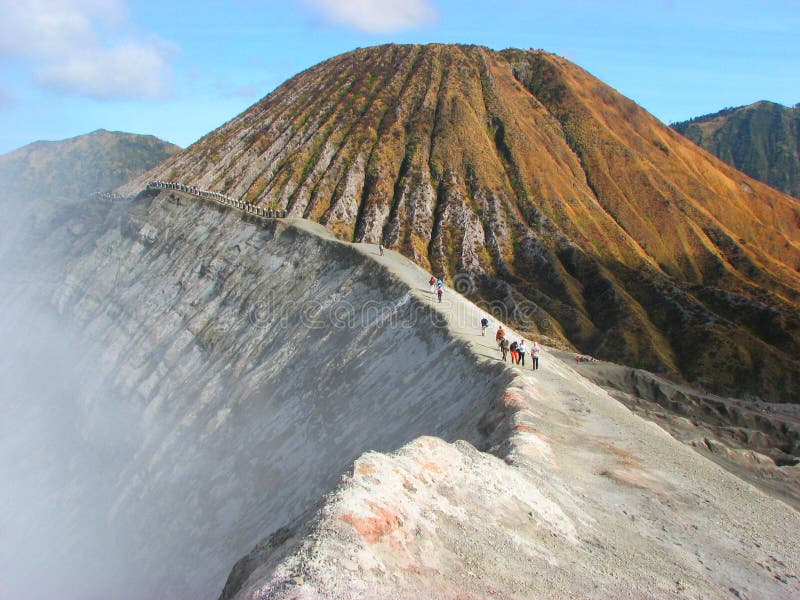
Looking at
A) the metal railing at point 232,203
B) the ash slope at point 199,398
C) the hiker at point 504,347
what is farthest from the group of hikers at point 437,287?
the metal railing at point 232,203

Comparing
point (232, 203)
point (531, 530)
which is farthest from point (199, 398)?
point (531, 530)

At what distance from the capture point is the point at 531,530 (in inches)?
537

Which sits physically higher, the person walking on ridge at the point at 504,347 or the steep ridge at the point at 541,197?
the steep ridge at the point at 541,197

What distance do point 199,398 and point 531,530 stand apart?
3320cm

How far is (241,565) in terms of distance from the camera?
12977mm

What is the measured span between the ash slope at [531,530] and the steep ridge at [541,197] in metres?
54.0

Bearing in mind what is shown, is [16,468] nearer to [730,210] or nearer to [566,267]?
[566,267]

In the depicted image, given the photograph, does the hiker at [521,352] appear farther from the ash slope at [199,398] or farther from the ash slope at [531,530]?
the ash slope at [531,530]

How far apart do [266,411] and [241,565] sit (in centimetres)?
2380

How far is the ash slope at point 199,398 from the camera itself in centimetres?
2833

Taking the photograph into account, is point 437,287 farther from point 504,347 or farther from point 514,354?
point 514,354

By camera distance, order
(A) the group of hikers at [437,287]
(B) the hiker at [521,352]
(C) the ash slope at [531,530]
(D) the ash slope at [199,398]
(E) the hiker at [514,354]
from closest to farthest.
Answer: (C) the ash slope at [531,530], (E) the hiker at [514,354], (B) the hiker at [521,352], (D) the ash slope at [199,398], (A) the group of hikers at [437,287]

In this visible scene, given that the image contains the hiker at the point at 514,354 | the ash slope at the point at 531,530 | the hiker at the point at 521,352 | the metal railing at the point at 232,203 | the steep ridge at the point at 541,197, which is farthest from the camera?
the steep ridge at the point at 541,197

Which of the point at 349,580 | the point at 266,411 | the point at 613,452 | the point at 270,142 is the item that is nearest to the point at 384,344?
the point at 266,411
